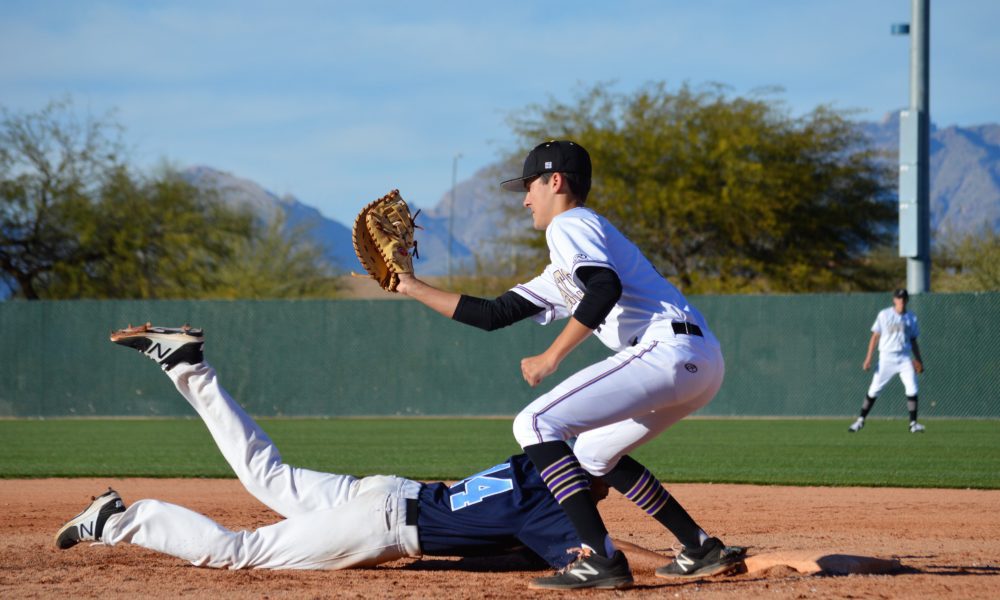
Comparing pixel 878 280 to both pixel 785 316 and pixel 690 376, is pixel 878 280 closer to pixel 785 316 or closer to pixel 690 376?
pixel 785 316

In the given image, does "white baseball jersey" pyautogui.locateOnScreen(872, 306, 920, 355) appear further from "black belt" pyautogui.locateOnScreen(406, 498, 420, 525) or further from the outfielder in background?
"black belt" pyautogui.locateOnScreen(406, 498, 420, 525)

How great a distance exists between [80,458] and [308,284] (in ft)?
100

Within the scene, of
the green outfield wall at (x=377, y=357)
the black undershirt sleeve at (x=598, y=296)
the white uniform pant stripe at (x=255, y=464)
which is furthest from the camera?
the green outfield wall at (x=377, y=357)

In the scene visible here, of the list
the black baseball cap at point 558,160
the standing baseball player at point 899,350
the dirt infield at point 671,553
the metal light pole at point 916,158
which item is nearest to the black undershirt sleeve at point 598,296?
the black baseball cap at point 558,160

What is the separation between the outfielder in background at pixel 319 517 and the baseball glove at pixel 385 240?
805mm

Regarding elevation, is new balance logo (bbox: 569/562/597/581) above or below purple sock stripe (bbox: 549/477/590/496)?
below

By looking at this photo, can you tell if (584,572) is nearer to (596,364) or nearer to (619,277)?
(596,364)

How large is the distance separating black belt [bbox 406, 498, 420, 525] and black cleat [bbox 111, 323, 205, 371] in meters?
1.08

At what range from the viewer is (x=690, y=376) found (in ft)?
13.7

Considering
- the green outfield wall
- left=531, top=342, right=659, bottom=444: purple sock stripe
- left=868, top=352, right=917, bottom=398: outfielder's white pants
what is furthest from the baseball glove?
the green outfield wall

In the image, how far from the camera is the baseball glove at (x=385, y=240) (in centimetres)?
455

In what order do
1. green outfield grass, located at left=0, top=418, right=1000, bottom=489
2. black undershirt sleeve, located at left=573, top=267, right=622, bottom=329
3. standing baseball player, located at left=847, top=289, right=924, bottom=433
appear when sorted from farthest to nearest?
standing baseball player, located at left=847, top=289, right=924, bottom=433, green outfield grass, located at left=0, top=418, right=1000, bottom=489, black undershirt sleeve, located at left=573, top=267, right=622, bottom=329

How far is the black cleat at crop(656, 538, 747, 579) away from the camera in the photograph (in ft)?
15.0

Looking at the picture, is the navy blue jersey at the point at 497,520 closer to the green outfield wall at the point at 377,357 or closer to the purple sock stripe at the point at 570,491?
the purple sock stripe at the point at 570,491
